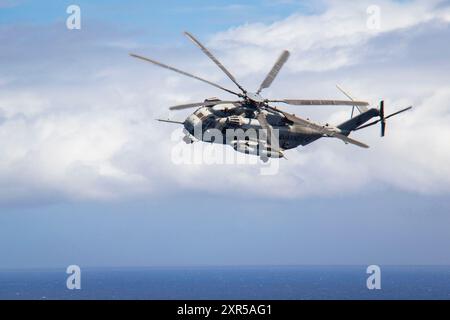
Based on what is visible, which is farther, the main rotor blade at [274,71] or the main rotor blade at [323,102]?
the main rotor blade at [274,71]

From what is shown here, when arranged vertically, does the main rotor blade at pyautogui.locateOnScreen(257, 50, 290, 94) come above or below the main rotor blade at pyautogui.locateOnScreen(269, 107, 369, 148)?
above

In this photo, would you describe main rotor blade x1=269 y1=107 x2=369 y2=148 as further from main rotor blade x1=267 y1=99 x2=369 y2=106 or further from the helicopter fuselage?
main rotor blade x1=267 y1=99 x2=369 y2=106

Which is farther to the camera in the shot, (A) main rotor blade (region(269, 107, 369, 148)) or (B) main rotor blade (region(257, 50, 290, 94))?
(A) main rotor blade (region(269, 107, 369, 148))

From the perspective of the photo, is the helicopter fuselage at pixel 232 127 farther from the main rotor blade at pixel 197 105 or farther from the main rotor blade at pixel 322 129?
the main rotor blade at pixel 322 129

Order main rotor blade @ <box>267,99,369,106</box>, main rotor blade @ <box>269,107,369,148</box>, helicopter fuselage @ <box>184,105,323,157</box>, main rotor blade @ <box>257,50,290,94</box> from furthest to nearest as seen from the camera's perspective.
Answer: main rotor blade @ <box>269,107,369,148</box> < helicopter fuselage @ <box>184,105,323,157</box> < main rotor blade @ <box>257,50,290,94</box> < main rotor blade @ <box>267,99,369,106</box>

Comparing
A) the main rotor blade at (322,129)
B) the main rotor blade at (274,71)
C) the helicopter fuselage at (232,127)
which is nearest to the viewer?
the main rotor blade at (274,71)

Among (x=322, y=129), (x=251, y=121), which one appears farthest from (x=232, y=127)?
(x=322, y=129)

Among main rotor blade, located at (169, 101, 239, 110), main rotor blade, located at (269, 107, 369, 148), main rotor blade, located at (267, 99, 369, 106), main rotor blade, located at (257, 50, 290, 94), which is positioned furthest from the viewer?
main rotor blade, located at (269, 107, 369, 148)
